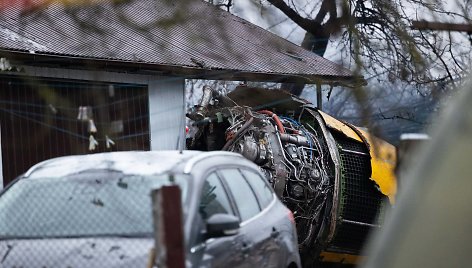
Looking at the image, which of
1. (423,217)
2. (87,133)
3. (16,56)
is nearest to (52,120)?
(87,133)

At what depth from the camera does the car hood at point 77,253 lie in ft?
19.6

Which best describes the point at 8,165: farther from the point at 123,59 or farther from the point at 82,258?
the point at 82,258

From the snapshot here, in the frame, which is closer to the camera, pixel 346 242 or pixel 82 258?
pixel 82 258

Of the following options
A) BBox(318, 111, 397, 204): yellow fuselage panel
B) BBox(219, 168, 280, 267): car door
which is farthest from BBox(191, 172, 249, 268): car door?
BBox(318, 111, 397, 204): yellow fuselage panel

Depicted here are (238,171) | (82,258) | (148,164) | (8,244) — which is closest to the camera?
(82,258)

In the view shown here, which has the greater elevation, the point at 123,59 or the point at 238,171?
the point at 123,59

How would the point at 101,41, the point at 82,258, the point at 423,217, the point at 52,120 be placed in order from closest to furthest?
the point at 423,217 < the point at 101,41 < the point at 82,258 < the point at 52,120

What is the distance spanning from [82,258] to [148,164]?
1.14 m

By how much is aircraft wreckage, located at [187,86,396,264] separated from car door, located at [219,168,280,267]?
3.50 meters

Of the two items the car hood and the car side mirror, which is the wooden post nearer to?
the car hood

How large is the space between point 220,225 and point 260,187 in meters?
1.49

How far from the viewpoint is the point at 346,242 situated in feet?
37.9

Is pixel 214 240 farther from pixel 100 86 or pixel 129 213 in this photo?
pixel 100 86

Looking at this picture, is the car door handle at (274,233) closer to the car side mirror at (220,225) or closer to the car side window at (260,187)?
the car side window at (260,187)
